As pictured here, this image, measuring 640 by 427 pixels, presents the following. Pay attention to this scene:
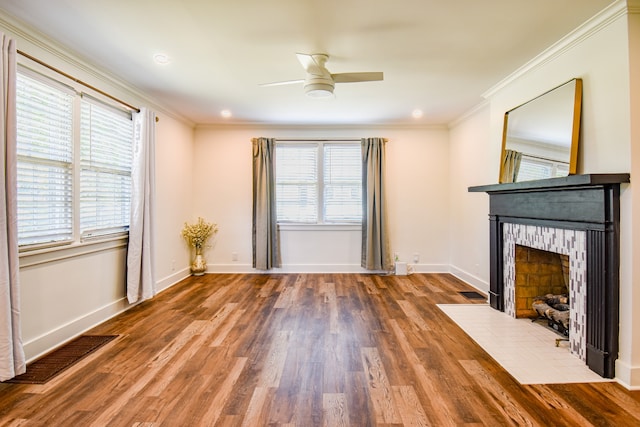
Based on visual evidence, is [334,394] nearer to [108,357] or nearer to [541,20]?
[108,357]

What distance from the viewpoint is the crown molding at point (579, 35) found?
2055 millimetres

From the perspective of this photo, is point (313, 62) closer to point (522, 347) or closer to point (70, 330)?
point (522, 347)

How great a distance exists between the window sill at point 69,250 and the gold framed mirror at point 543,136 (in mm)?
4216

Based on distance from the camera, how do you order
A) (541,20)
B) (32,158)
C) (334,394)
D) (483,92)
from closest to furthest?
(334,394) < (541,20) < (32,158) < (483,92)

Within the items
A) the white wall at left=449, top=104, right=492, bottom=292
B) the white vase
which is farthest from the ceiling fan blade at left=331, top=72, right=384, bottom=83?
the white vase

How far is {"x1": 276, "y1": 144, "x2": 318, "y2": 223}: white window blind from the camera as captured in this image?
17.8 ft

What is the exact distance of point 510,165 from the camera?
3256mm

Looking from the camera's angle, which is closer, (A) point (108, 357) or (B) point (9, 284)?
(B) point (9, 284)

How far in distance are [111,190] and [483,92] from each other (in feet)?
14.5

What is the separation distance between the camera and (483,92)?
12.3 ft

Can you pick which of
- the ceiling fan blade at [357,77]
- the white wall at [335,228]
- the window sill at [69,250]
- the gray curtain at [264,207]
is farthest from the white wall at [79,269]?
the ceiling fan blade at [357,77]

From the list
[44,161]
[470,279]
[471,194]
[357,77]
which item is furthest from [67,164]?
[470,279]

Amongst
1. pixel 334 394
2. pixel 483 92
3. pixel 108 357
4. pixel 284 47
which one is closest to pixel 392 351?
pixel 334 394

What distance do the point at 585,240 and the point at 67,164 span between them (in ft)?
14.0
